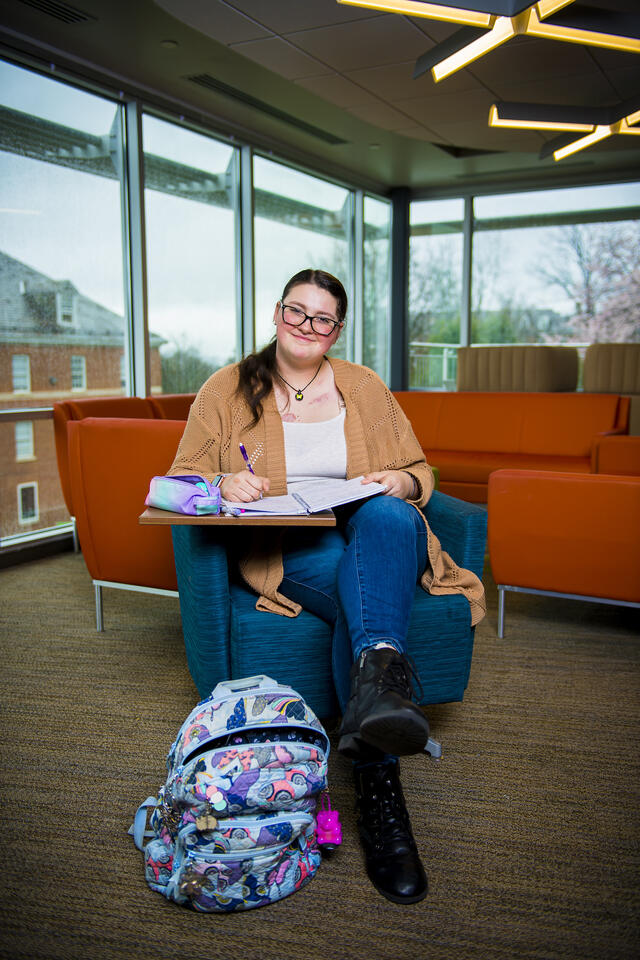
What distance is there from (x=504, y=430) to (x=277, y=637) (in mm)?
3621

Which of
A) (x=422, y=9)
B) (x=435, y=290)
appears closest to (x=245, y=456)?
(x=422, y=9)

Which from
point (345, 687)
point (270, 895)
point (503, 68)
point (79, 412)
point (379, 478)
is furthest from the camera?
point (503, 68)

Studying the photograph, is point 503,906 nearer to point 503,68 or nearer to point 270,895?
point 270,895

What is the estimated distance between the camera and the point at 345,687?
1693 millimetres

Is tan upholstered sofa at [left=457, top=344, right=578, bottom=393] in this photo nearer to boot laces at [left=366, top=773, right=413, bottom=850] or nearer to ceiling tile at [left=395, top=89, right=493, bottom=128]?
ceiling tile at [left=395, top=89, right=493, bottom=128]

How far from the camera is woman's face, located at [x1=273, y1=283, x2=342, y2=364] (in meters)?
2.04

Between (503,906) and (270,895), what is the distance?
0.43 m

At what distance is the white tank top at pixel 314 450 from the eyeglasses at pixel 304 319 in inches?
9.8

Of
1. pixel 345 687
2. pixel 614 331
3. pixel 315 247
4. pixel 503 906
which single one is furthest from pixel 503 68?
pixel 503 906

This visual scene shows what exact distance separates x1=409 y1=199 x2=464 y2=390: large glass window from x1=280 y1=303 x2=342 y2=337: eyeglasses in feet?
22.7

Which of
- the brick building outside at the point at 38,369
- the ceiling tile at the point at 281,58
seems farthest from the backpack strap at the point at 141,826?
the ceiling tile at the point at 281,58

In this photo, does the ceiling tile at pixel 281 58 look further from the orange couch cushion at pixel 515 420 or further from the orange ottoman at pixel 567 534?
the orange ottoman at pixel 567 534

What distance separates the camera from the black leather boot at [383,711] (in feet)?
4.42

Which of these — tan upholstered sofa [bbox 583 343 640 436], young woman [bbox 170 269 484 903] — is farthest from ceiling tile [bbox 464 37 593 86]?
young woman [bbox 170 269 484 903]
